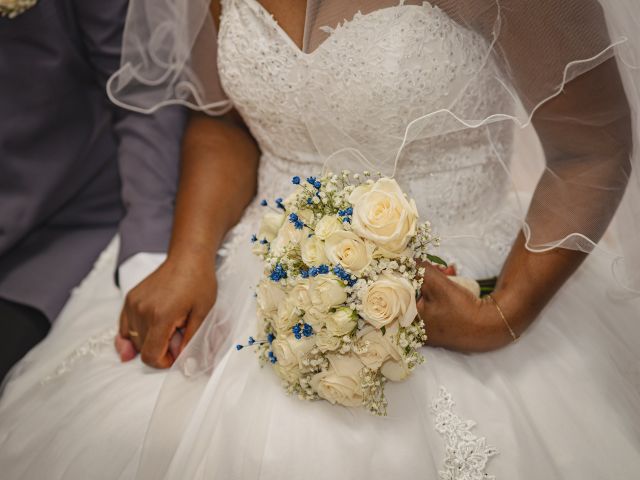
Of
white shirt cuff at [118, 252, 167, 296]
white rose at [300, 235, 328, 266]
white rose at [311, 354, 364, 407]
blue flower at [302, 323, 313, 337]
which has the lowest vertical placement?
white shirt cuff at [118, 252, 167, 296]

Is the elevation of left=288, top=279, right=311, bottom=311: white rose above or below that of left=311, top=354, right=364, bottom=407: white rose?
above

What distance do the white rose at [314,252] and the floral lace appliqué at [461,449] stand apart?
301mm

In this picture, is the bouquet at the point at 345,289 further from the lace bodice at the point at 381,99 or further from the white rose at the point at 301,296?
the lace bodice at the point at 381,99

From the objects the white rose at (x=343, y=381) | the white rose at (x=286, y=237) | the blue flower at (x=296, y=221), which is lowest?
the white rose at (x=343, y=381)

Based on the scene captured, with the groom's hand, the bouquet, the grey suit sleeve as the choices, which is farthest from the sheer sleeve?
the bouquet

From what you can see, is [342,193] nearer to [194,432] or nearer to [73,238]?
[194,432]

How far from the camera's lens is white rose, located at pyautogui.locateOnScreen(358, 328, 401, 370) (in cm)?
83

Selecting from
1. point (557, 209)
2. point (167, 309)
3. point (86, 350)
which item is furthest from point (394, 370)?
point (86, 350)

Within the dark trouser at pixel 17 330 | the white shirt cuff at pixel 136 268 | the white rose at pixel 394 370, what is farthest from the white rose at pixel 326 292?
the dark trouser at pixel 17 330

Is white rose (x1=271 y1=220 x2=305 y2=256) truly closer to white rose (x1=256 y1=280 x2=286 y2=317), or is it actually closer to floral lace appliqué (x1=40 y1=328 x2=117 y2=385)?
white rose (x1=256 y1=280 x2=286 y2=317)

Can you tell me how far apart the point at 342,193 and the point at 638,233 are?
1.56 feet

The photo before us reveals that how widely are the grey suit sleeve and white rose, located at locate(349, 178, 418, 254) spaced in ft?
2.42

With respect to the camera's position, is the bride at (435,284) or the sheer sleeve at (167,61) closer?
the bride at (435,284)

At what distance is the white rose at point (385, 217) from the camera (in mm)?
784
